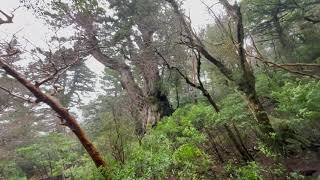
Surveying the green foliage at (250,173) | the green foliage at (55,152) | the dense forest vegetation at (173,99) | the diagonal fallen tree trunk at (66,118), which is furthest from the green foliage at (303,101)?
the green foliage at (55,152)

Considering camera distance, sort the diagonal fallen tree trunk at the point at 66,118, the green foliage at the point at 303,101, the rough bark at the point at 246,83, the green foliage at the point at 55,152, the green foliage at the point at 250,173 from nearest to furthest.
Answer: the green foliage at the point at 250,173
the green foliage at the point at 303,101
the rough bark at the point at 246,83
the diagonal fallen tree trunk at the point at 66,118
the green foliage at the point at 55,152

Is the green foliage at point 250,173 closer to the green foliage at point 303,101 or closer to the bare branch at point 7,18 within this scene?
the green foliage at point 303,101

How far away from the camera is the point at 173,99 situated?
23.5 metres

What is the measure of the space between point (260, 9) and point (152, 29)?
5.77 meters

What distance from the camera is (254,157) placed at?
9.48 m

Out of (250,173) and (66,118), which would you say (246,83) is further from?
(66,118)

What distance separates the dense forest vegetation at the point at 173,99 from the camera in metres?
8.94

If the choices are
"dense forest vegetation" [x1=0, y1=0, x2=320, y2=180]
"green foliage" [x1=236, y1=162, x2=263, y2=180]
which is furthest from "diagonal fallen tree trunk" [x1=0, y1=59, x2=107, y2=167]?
"green foliage" [x1=236, y1=162, x2=263, y2=180]

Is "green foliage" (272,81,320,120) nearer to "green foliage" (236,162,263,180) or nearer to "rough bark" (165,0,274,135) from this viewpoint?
"rough bark" (165,0,274,135)

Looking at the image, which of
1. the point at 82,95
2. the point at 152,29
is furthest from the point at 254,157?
the point at 82,95

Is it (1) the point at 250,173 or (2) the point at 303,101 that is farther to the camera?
(2) the point at 303,101

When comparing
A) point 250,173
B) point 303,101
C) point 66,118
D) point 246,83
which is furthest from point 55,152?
point 303,101

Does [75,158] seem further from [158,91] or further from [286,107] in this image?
[286,107]

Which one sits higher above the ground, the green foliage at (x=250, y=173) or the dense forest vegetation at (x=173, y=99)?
the dense forest vegetation at (x=173, y=99)
